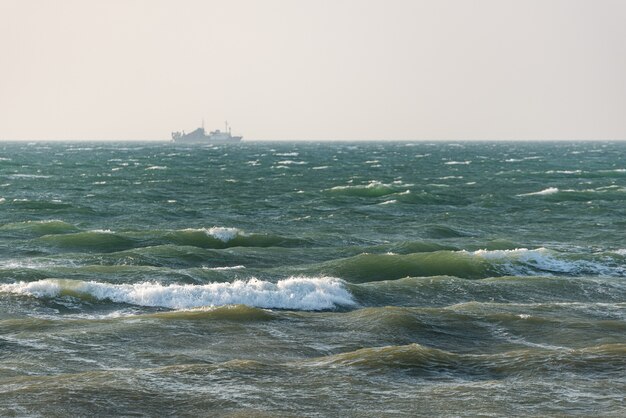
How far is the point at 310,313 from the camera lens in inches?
939

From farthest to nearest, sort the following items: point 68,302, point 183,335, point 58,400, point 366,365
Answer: point 68,302 < point 183,335 < point 366,365 < point 58,400

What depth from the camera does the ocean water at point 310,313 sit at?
15.8 meters

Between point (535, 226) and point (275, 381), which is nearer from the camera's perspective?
point (275, 381)

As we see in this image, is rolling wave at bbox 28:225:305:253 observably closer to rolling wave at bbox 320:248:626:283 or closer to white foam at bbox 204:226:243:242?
white foam at bbox 204:226:243:242

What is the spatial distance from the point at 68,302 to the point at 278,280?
714 centimetres

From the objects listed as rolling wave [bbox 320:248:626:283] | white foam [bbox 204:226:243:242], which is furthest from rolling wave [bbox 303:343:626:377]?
white foam [bbox 204:226:243:242]

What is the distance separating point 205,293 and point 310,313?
344 cm

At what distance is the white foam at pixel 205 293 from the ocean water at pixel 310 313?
6cm

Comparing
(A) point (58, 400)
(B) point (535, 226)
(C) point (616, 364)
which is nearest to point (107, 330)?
(A) point (58, 400)

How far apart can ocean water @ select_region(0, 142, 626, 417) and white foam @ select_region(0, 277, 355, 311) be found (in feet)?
0.21

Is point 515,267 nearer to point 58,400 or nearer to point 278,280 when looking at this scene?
point 278,280

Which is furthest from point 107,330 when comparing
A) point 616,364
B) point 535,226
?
point 535,226

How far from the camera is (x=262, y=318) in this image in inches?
890

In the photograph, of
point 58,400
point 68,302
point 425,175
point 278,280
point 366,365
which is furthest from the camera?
point 425,175
